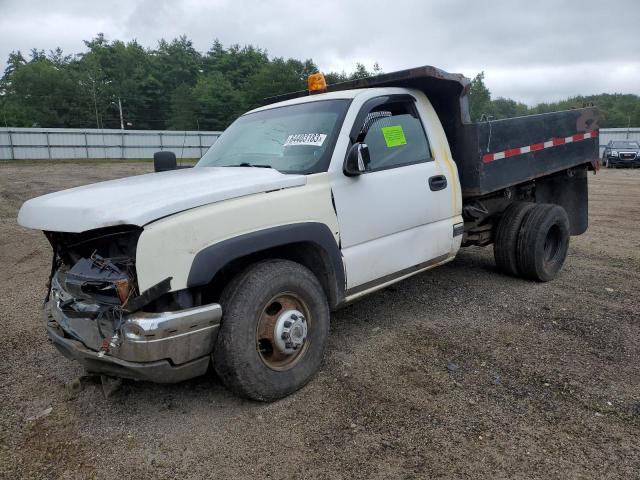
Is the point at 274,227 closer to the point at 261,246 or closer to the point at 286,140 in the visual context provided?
the point at 261,246

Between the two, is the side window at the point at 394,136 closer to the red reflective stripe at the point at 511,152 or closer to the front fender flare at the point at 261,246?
the front fender flare at the point at 261,246

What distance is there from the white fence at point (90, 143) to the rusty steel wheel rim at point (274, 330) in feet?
86.0

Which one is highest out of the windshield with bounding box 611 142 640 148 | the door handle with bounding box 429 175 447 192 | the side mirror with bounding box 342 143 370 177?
the windshield with bounding box 611 142 640 148

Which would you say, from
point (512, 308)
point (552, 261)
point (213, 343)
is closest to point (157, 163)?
point (213, 343)

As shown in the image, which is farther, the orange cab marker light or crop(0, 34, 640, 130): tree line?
crop(0, 34, 640, 130): tree line

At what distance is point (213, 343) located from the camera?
2.82 metres

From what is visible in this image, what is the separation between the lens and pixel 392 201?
3797 millimetres

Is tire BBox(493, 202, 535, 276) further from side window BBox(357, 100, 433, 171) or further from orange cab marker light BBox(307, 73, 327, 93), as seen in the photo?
orange cab marker light BBox(307, 73, 327, 93)

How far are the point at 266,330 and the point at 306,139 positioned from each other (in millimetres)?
1415

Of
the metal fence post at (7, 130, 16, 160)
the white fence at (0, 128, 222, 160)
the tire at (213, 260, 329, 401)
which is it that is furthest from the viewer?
the white fence at (0, 128, 222, 160)

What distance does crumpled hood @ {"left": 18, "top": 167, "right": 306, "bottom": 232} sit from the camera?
255cm

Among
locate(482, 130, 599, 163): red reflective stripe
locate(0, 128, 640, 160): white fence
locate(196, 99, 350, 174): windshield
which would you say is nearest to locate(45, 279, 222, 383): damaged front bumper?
locate(196, 99, 350, 174): windshield

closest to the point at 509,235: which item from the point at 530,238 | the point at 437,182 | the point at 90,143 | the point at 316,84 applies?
the point at 530,238

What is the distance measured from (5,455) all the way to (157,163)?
2.64 m
